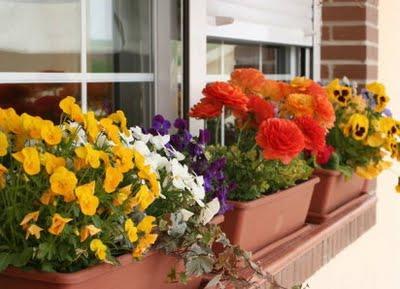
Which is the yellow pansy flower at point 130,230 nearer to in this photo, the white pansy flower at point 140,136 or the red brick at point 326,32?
the white pansy flower at point 140,136

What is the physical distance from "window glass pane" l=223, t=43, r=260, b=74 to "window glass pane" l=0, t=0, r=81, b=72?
664 millimetres

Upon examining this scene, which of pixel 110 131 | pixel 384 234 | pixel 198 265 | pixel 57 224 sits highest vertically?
pixel 110 131

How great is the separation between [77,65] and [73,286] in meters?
0.59

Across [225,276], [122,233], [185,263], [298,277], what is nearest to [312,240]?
[298,277]

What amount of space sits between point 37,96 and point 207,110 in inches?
13.9

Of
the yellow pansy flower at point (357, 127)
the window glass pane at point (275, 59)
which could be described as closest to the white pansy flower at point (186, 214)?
the yellow pansy flower at point (357, 127)

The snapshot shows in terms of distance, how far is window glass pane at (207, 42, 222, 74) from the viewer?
6.23 ft

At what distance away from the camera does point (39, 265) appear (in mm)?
965

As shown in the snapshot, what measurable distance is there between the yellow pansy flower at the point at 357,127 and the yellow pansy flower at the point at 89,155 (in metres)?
1.22

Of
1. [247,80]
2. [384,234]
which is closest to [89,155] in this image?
[247,80]

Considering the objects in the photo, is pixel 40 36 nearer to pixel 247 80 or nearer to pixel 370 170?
pixel 247 80

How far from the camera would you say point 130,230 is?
979 millimetres

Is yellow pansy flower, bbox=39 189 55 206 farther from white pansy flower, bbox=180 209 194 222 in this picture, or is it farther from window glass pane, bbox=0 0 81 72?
window glass pane, bbox=0 0 81 72

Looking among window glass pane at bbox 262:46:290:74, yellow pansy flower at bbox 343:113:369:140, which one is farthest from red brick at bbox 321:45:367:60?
yellow pansy flower at bbox 343:113:369:140
